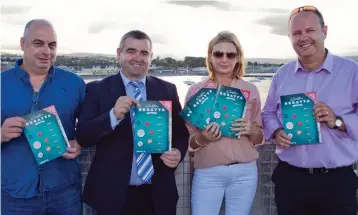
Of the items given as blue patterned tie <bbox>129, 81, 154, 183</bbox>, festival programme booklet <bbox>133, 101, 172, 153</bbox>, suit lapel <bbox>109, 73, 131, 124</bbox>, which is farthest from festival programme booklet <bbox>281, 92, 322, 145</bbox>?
suit lapel <bbox>109, 73, 131, 124</bbox>

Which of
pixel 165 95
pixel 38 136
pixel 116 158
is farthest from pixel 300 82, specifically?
pixel 38 136

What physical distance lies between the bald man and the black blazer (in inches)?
6.7

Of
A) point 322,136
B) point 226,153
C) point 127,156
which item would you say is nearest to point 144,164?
point 127,156

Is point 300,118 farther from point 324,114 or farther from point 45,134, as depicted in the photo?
point 45,134

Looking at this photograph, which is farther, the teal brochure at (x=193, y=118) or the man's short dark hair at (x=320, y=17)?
the man's short dark hair at (x=320, y=17)

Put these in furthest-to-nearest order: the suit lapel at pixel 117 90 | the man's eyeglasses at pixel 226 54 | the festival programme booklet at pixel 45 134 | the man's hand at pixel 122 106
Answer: the man's eyeglasses at pixel 226 54
the suit lapel at pixel 117 90
the festival programme booklet at pixel 45 134
the man's hand at pixel 122 106

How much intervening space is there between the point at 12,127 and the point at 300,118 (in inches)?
86.6

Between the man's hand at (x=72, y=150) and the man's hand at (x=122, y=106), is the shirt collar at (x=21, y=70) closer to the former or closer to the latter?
the man's hand at (x=72, y=150)

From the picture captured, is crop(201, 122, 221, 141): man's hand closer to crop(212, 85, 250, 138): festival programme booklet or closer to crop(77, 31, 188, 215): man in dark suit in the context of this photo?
crop(212, 85, 250, 138): festival programme booklet

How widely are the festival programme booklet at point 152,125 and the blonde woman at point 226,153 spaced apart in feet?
1.02

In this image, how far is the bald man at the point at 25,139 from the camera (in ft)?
10.0

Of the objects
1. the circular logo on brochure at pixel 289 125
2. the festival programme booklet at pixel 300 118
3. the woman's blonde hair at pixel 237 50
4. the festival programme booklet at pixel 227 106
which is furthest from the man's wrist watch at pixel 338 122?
the woman's blonde hair at pixel 237 50

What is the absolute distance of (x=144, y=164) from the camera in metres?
3.09

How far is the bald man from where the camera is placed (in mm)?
3049
